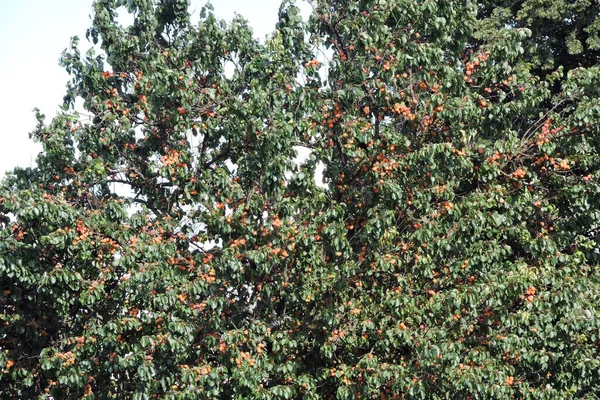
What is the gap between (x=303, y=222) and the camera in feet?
34.6

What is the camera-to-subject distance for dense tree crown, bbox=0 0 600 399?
402 inches

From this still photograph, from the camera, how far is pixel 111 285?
35.4 ft

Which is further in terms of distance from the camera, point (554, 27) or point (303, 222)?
point (554, 27)

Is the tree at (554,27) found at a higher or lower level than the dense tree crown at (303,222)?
higher

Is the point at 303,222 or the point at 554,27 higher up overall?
the point at 554,27

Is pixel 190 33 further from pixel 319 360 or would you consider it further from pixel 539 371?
pixel 539 371

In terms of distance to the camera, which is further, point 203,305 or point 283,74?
point 283,74

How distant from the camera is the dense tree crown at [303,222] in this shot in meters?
10.2

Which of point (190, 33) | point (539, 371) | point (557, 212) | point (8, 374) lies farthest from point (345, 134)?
point (8, 374)

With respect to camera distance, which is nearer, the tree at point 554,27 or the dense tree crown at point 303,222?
the dense tree crown at point 303,222

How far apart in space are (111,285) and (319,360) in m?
2.97

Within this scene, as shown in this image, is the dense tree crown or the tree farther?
the tree

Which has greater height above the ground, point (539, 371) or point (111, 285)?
point (111, 285)

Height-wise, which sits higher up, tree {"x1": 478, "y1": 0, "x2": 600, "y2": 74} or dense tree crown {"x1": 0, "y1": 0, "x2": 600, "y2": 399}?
tree {"x1": 478, "y1": 0, "x2": 600, "y2": 74}
